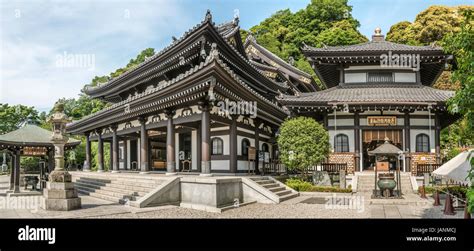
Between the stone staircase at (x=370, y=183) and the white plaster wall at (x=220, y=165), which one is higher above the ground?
the white plaster wall at (x=220, y=165)

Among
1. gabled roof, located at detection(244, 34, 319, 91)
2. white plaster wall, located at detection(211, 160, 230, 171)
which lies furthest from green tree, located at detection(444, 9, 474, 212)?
gabled roof, located at detection(244, 34, 319, 91)

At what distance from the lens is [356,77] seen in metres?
24.5

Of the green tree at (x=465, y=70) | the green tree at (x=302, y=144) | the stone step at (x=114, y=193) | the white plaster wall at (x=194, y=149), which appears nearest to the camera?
the green tree at (x=465, y=70)

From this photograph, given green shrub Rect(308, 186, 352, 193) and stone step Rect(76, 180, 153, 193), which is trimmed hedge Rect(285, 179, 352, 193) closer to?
green shrub Rect(308, 186, 352, 193)

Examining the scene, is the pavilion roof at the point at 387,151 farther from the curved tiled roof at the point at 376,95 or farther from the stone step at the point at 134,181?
the stone step at the point at 134,181

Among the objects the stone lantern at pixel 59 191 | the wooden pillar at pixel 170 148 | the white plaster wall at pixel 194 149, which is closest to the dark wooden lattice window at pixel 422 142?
the white plaster wall at pixel 194 149

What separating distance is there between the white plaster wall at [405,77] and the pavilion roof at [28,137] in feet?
77.8

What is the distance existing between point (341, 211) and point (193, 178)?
6050 millimetres

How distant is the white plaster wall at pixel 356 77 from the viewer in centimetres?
2434

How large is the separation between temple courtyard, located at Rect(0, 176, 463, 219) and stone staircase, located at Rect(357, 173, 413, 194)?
3823 millimetres

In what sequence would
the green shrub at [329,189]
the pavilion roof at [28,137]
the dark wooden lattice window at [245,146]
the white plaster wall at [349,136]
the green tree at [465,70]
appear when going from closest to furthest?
the green tree at [465,70]
the green shrub at [329,189]
the dark wooden lattice window at [245,146]
the pavilion roof at [28,137]
the white plaster wall at [349,136]

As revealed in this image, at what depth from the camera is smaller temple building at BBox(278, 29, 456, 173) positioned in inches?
835

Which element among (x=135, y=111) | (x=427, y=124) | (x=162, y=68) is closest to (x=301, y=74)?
(x=427, y=124)

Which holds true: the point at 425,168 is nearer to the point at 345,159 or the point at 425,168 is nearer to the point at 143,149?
the point at 345,159
